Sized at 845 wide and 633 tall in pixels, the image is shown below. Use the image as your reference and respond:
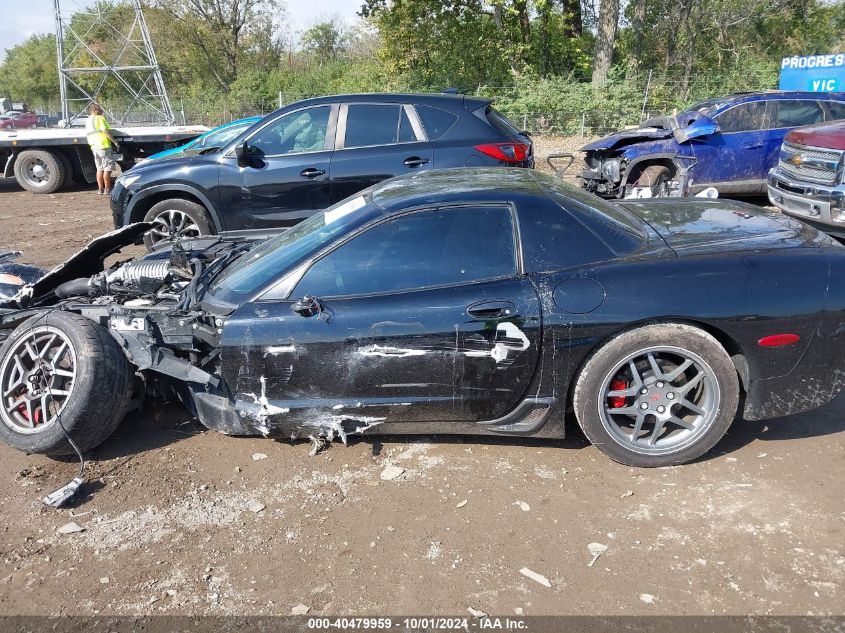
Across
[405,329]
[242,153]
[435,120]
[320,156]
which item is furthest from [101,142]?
[405,329]

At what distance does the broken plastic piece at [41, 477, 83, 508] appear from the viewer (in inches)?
134

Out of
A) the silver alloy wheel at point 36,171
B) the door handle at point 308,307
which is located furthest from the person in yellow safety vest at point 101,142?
the door handle at point 308,307

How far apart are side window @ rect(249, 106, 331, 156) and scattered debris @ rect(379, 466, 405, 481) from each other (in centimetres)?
427

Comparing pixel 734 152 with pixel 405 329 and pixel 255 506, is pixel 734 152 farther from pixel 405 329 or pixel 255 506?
pixel 255 506

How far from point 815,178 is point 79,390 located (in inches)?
296

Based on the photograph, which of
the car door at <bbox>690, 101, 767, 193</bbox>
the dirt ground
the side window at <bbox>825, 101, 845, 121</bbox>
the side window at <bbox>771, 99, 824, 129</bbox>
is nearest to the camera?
the dirt ground

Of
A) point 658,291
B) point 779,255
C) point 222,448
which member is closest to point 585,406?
point 658,291

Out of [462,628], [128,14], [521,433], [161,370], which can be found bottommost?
[462,628]

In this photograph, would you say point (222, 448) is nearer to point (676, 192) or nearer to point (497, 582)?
point (497, 582)

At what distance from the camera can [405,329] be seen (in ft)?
10.9

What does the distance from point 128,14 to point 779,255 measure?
145 ft

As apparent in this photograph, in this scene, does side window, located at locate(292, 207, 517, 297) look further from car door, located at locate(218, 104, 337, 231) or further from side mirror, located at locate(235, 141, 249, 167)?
side mirror, located at locate(235, 141, 249, 167)

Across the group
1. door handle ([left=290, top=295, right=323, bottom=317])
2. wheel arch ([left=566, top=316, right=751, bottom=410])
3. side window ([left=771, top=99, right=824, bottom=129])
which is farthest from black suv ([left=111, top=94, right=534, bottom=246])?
side window ([left=771, top=99, right=824, bottom=129])

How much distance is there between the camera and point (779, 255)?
341 centimetres
